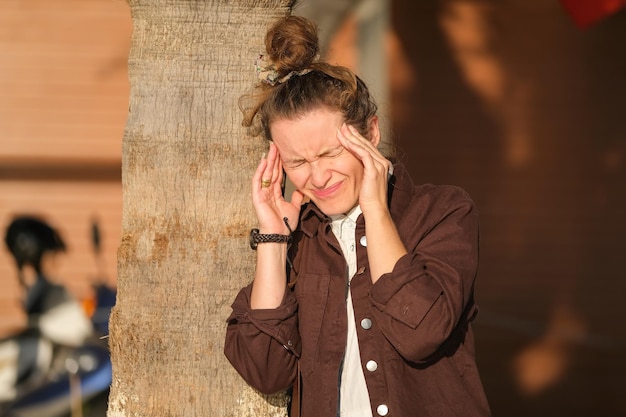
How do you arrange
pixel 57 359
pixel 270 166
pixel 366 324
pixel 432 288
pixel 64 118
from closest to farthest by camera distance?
pixel 432 288, pixel 366 324, pixel 270 166, pixel 57 359, pixel 64 118

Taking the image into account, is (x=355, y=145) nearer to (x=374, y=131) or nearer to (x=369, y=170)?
(x=369, y=170)

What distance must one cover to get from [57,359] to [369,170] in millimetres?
3641

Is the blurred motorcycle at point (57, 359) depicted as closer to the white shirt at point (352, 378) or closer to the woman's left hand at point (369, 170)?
the white shirt at point (352, 378)

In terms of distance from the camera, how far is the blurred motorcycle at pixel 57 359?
5.48 metres

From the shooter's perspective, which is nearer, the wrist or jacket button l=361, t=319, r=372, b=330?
jacket button l=361, t=319, r=372, b=330

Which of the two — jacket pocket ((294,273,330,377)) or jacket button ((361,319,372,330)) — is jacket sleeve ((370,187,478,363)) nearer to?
jacket button ((361,319,372,330))

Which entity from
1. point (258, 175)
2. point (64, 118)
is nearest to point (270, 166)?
point (258, 175)

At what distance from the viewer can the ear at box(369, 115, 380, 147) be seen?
271 centimetres

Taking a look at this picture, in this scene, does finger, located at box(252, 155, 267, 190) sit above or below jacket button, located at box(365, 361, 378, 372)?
above

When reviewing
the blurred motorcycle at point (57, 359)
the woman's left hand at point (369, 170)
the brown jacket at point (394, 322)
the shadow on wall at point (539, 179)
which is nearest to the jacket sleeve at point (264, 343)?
the brown jacket at point (394, 322)

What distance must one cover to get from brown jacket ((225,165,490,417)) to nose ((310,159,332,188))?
0.50 feet

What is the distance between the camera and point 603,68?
290 inches

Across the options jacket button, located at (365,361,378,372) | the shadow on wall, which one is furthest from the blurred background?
jacket button, located at (365,361,378,372)

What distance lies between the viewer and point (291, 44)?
105 inches
